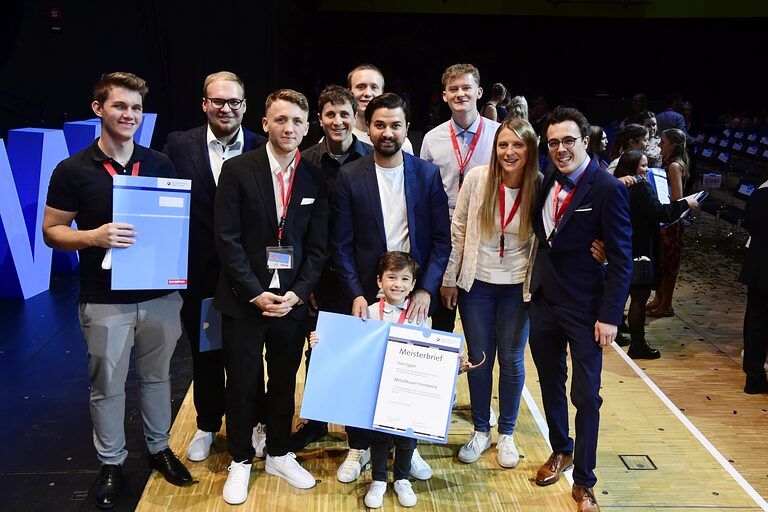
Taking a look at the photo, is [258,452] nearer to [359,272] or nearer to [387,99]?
[359,272]

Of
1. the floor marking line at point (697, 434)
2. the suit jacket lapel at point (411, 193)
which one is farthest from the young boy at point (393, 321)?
the floor marking line at point (697, 434)

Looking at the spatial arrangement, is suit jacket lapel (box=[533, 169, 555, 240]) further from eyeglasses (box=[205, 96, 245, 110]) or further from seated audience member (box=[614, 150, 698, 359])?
seated audience member (box=[614, 150, 698, 359])

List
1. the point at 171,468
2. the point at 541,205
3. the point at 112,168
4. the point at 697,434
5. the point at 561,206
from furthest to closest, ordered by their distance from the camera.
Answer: the point at 697,434, the point at 171,468, the point at 541,205, the point at 561,206, the point at 112,168

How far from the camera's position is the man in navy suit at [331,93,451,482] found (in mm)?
3061

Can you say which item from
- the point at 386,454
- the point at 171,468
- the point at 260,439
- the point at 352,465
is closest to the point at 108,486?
the point at 171,468

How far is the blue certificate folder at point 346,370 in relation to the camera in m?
2.96

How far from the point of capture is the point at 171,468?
3.21 meters

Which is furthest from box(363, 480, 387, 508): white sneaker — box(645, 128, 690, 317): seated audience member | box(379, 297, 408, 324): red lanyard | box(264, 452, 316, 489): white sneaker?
box(645, 128, 690, 317): seated audience member

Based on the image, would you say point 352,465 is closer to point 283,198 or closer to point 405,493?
point 405,493

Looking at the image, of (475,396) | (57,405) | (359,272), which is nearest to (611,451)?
(475,396)

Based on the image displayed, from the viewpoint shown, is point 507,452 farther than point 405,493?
Yes

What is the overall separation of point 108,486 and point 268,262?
47.9 inches

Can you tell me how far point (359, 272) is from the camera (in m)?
3.15

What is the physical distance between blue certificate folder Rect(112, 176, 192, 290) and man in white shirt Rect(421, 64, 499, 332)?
1.33m
